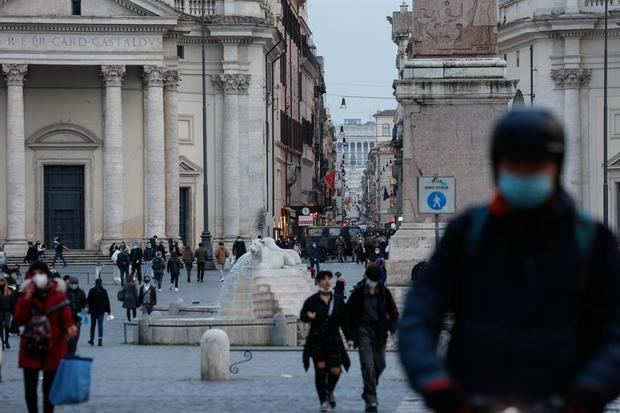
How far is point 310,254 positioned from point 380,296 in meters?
49.6

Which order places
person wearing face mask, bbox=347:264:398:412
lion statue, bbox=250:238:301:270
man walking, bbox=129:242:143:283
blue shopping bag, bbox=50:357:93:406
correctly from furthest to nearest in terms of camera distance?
1. man walking, bbox=129:242:143:283
2. lion statue, bbox=250:238:301:270
3. person wearing face mask, bbox=347:264:398:412
4. blue shopping bag, bbox=50:357:93:406

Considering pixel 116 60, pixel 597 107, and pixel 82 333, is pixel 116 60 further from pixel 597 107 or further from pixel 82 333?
pixel 82 333

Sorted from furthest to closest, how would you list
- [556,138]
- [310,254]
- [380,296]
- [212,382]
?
→ 1. [310,254]
2. [212,382]
3. [380,296]
4. [556,138]

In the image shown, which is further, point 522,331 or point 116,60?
point 116,60

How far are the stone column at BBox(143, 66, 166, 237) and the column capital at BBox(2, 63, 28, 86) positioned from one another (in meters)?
4.41

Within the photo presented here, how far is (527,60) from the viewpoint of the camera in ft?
270

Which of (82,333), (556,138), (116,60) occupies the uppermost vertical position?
(116,60)

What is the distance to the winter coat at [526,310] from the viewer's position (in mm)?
6594

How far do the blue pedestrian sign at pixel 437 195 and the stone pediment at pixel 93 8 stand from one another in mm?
45913

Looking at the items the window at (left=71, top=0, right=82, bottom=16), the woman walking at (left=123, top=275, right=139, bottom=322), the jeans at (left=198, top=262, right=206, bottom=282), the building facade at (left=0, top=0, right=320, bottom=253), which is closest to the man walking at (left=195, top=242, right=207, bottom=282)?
the jeans at (left=198, top=262, right=206, bottom=282)

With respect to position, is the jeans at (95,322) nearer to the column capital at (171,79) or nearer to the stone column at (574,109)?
the column capital at (171,79)

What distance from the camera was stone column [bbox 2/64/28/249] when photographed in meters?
70.3

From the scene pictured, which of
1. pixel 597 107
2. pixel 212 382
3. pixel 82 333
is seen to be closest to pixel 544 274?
pixel 212 382

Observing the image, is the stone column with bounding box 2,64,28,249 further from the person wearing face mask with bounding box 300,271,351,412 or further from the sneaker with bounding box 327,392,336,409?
the sneaker with bounding box 327,392,336,409
